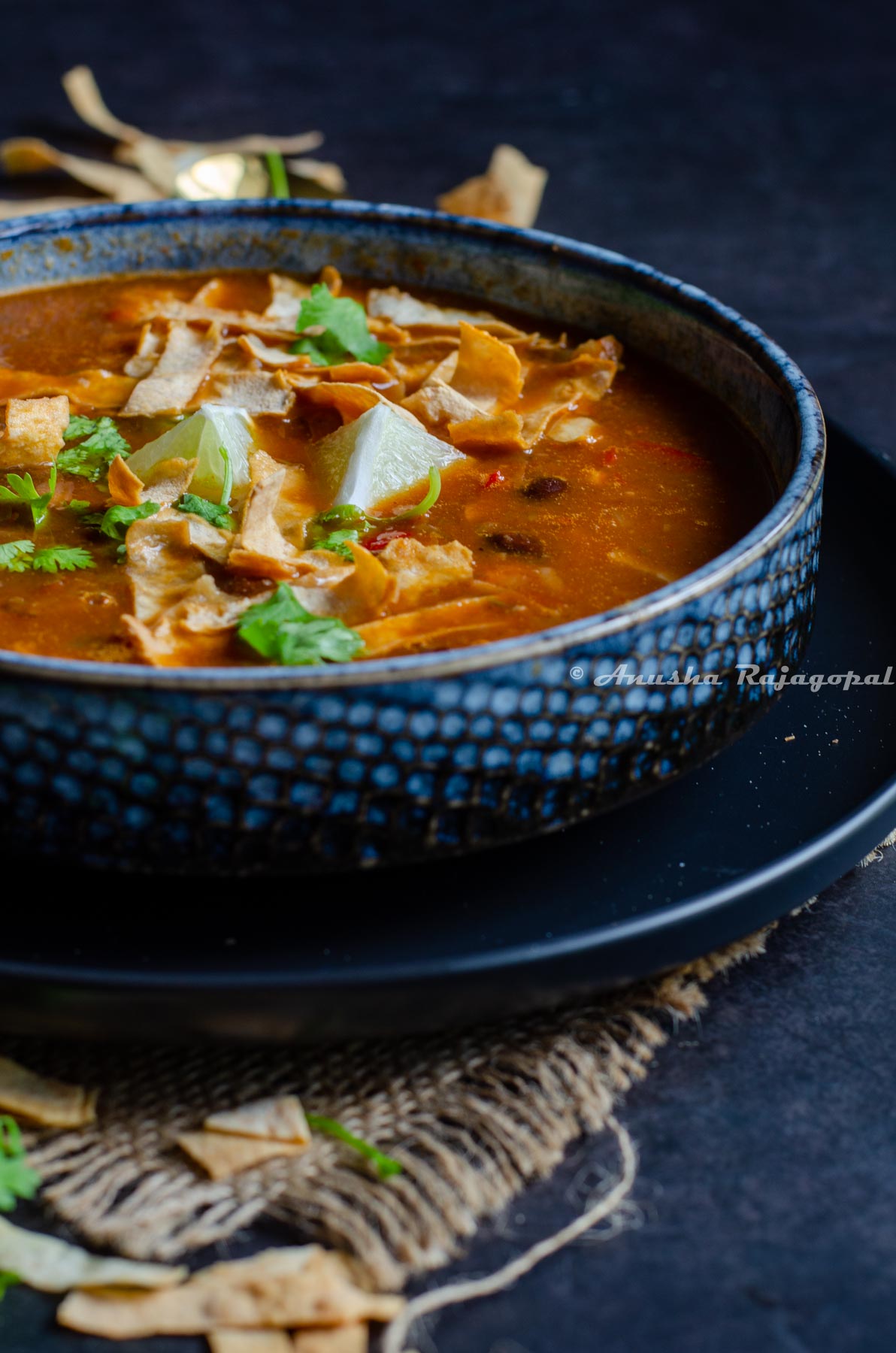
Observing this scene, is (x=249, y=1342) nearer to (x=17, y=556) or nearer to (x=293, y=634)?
(x=293, y=634)

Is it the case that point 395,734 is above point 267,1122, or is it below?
above

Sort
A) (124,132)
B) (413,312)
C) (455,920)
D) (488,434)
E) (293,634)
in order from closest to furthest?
(455,920) < (293,634) < (488,434) < (413,312) < (124,132)

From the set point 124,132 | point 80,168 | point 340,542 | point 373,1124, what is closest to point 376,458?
point 340,542

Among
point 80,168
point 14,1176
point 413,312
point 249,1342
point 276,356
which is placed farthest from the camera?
point 80,168

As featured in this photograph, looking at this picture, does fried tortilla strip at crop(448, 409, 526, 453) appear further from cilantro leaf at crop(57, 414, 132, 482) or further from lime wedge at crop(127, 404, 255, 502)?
cilantro leaf at crop(57, 414, 132, 482)

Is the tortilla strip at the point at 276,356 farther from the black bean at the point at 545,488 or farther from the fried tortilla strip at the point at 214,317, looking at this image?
the black bean at the point at 545,488

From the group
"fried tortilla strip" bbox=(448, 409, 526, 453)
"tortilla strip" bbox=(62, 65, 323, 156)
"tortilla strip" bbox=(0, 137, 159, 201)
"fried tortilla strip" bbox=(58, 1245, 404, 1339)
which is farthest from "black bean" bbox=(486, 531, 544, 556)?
"tortilla strip" bbox=(62, 65, 323, 156)
